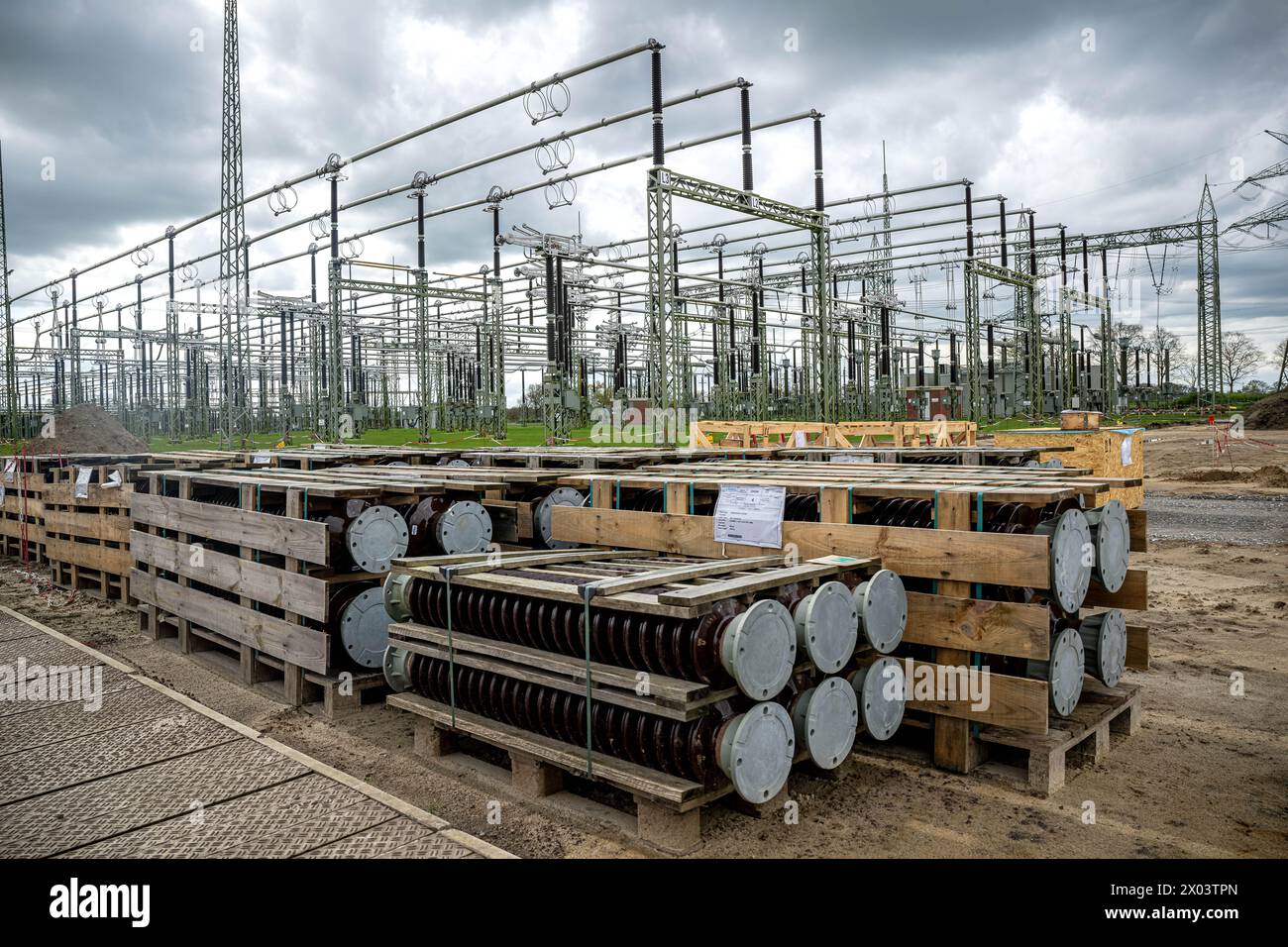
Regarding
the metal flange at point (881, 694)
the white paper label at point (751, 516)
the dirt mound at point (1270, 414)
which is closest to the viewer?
the metal flange at point (881, 694)

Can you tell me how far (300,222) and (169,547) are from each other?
19886 mm

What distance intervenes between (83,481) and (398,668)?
7.15m

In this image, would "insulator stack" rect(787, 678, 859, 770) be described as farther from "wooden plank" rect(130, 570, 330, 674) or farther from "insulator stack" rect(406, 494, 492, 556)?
"wooden plank" rect(130, 570, 330, 674)

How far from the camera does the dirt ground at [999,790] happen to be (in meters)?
3.76

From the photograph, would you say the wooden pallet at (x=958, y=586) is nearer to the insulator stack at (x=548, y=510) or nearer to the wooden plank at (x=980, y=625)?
the wooden plank at (x=980, y=625)

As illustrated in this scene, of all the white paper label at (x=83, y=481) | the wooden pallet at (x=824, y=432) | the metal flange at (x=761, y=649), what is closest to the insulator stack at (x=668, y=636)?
the metal flange at (x=761, y=649)

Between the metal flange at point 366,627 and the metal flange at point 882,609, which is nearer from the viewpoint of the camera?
the metal flange at point 882,609

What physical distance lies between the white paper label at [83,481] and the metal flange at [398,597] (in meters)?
6.77

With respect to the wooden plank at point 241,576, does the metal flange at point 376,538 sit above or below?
above

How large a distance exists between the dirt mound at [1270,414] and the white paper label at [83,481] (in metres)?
41.8

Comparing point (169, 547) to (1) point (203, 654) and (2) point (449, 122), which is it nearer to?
(1) point (203, 654)

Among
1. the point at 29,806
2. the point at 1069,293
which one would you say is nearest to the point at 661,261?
the point at 29,806

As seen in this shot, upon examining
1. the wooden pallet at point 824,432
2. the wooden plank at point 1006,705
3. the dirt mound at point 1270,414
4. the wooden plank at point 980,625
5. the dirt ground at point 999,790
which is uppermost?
the dirt mound at point 1270,414

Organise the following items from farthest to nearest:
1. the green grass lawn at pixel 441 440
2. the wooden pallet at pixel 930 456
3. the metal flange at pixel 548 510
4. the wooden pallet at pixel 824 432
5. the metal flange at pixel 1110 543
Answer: the green grass lawn at pixel 441 440 < the wooden pallet at pixel 824 432 < the wooden pallet at pixel 930 456 < the metal flange at pixel 548 510 < the metal flange at pixel 1110 543
